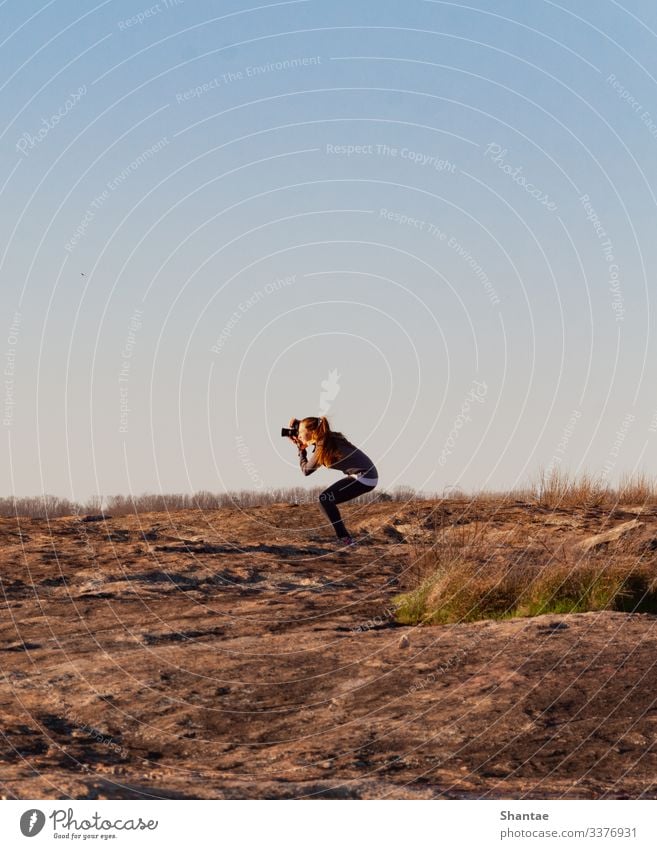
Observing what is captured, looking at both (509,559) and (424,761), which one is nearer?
(424,761)

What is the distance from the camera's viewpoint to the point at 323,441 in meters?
16.8

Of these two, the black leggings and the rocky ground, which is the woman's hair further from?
the rocky ground

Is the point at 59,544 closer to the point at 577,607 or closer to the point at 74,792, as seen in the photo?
the point at 577,607

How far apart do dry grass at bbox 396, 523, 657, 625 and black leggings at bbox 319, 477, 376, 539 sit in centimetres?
375

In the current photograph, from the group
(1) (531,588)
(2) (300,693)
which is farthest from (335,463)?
(2) (300,693)

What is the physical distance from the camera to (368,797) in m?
7.30

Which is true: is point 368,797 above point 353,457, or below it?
below

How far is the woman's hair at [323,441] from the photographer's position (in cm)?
1673

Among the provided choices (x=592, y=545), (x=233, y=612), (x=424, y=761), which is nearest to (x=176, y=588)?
(x=233, y=612)

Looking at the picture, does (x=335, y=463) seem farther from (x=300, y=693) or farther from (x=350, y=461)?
(x=300, y=693)

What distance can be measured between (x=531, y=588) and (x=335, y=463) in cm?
502

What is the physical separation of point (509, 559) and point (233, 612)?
2802mm

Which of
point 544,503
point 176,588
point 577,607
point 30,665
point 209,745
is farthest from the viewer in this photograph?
point 544,503

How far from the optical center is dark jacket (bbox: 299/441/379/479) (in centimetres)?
1683
